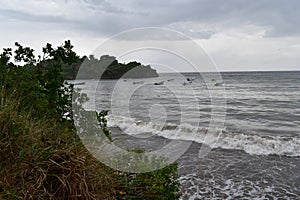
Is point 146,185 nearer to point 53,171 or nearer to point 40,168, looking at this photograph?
point 53,171

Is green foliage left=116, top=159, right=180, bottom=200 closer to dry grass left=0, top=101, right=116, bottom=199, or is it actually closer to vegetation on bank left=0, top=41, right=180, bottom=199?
vegetation on bank left=0, top=41, right=180, bottom=199

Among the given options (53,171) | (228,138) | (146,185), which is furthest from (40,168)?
(228,138)

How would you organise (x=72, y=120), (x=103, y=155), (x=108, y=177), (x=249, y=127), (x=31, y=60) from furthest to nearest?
(x=249, y=127) < (x=31, y=60) < (x=72, y=120) < (x=103, y=155) < (x=108, y=177)

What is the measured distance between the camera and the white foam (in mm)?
10695

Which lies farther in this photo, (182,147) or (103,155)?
(182,147)

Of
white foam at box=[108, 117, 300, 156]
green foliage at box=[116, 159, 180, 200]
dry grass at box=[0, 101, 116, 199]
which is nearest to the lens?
dry grass at box=[0, 101, 116, 199]

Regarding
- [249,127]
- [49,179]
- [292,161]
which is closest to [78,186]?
[49,179]

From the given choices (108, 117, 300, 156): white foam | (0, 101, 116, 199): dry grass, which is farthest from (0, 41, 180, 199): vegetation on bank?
(108, 117, 300, 156): white foam

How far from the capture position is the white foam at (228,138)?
421 inches

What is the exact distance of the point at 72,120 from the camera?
5527 millimetres

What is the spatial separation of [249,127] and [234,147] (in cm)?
475

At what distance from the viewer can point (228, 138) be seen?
1210 cm

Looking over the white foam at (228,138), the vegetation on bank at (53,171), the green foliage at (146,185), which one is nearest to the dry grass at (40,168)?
the vegetation on bank at (53,171)

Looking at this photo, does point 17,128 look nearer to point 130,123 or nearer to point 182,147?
point 182,147
